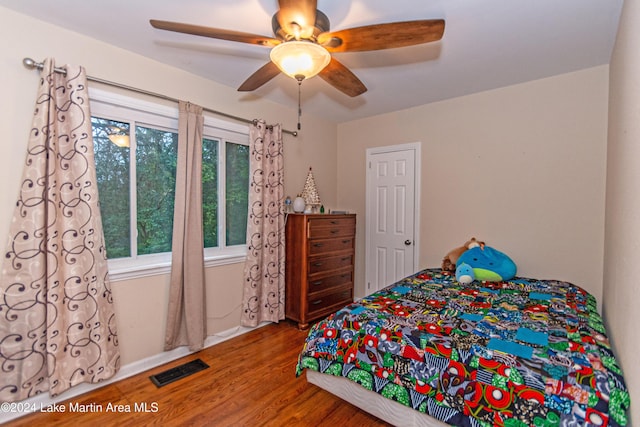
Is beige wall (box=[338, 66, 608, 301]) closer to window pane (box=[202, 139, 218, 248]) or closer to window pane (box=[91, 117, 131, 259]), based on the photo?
window pane (box=[202, 139, 218, 248])

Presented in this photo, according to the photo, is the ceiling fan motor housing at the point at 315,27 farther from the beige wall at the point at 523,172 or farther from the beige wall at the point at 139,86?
the beige wall at the point at 523,172

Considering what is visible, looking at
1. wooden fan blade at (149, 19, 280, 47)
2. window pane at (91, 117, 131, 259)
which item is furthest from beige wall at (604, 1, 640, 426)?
window pane at (91, 117, 131, 259)

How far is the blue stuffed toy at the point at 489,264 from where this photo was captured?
260 cm

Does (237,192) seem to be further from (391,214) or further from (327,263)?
(391,214)

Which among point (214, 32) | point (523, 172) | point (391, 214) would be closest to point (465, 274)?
point (523, 172)

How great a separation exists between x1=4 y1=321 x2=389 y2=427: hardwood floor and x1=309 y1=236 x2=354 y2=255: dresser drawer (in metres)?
1.11

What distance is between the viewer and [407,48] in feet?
7.09

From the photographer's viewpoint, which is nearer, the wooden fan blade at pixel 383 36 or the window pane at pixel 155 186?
the wooden fan blade at pixel 383 36

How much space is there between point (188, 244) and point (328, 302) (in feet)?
5.52

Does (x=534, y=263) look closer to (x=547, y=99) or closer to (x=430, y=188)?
(x=430, y=188)

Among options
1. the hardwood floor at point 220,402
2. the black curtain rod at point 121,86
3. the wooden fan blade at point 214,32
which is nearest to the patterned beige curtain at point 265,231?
the black curtain rod at point 121,86

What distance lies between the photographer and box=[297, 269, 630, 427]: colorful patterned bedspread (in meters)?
1.17

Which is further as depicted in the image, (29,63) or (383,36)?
(29,63)

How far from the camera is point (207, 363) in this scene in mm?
2447
